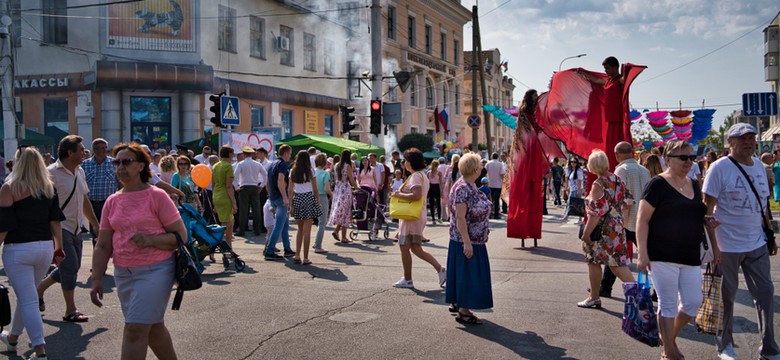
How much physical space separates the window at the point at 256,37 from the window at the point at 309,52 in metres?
3.58

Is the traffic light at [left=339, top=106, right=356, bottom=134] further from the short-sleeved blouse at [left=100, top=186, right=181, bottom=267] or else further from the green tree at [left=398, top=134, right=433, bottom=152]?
the short-sleeved blouse at [left=100, top=186, right=181, bottom=267]

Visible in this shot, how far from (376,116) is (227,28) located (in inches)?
388

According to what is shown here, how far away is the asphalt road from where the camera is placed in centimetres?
586

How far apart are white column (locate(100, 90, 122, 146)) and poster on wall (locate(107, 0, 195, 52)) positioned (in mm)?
1759

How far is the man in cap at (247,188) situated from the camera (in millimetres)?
14445

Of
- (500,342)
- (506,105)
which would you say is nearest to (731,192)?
(500,342)

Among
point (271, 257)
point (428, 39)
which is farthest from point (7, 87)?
point (428, 39)

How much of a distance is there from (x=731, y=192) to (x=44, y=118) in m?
26.2

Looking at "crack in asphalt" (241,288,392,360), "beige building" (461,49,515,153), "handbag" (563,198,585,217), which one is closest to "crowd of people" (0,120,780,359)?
"crack in asphalt" (241,288,392,360)

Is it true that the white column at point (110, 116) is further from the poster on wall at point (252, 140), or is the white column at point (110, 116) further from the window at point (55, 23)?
the poster on wall at point (252, 140)

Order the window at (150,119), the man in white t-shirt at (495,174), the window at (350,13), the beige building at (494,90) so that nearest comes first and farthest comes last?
the man in white t-shirt at (495,174), the window at (150,119), the window at (350,13), the beige building at (494,90)

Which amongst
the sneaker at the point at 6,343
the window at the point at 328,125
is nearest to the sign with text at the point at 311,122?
the window at the point at 328,125

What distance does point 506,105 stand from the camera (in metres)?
71.8

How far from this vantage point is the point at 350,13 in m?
37.2
